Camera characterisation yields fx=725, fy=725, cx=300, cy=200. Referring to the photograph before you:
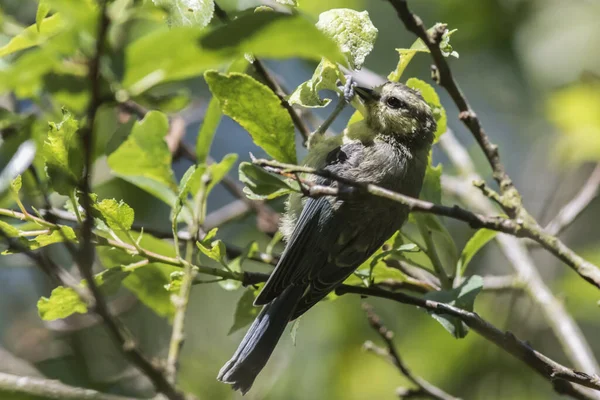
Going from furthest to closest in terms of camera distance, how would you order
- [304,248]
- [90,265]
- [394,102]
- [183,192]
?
[394,102] < [304,248] < [183,192] < [90,265]

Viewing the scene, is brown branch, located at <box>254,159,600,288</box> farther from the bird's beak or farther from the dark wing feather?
the bird's beak

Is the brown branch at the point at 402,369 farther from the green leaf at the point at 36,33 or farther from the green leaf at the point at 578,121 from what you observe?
the green leaf at the point at 578,121

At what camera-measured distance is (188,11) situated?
5.68 ft

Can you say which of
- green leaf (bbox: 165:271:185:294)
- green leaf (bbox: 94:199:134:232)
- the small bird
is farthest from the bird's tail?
green leaf (bbox: 94:199:134:232)

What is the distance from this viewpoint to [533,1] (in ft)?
14.5

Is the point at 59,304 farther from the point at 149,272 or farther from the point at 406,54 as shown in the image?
the point at 406,54

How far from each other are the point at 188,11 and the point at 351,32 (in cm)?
47

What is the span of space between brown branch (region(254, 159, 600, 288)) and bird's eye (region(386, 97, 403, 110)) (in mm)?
1323

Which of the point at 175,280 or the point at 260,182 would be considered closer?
the point at 260,182

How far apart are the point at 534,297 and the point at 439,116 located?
1.04 meters

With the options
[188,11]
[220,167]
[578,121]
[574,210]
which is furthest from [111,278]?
[578,121]

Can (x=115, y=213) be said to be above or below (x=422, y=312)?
above

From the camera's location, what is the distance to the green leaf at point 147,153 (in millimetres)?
2164

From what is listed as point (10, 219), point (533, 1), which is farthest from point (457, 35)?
point (10, 219)
